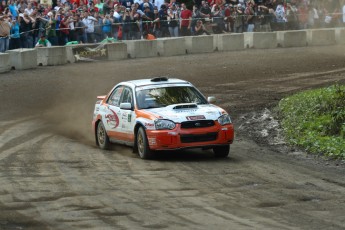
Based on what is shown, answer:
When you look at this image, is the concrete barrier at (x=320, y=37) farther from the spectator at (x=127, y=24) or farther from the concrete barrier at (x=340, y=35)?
the spectator at (x=127, y=24)

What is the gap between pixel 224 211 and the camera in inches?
448

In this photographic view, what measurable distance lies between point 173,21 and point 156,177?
26.1 m

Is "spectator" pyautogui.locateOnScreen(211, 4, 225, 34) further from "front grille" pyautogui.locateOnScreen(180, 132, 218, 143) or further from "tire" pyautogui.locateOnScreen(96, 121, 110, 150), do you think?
"front grille" pyautogui.locateOnScreen(180, 132, 218, 143)

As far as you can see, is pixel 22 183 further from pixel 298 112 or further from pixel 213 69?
pixel 213 69

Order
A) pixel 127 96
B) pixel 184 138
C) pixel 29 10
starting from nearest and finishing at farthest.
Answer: pixel 184 138, pixel 127 96, pixel 29 10

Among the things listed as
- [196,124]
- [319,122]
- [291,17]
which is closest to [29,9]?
[291,17]

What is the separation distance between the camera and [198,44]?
4016cm

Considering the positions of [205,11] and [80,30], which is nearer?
[80,30]

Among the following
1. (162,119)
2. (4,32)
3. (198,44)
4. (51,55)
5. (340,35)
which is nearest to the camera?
(162,119)

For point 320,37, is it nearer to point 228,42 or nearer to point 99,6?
point 228,42

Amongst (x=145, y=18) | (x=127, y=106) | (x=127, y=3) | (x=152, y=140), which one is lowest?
(x=152, y=140)

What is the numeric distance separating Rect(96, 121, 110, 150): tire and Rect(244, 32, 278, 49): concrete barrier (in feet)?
77.9

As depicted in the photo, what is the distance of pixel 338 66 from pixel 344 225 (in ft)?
77.6

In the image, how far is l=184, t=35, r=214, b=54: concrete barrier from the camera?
40.0m
